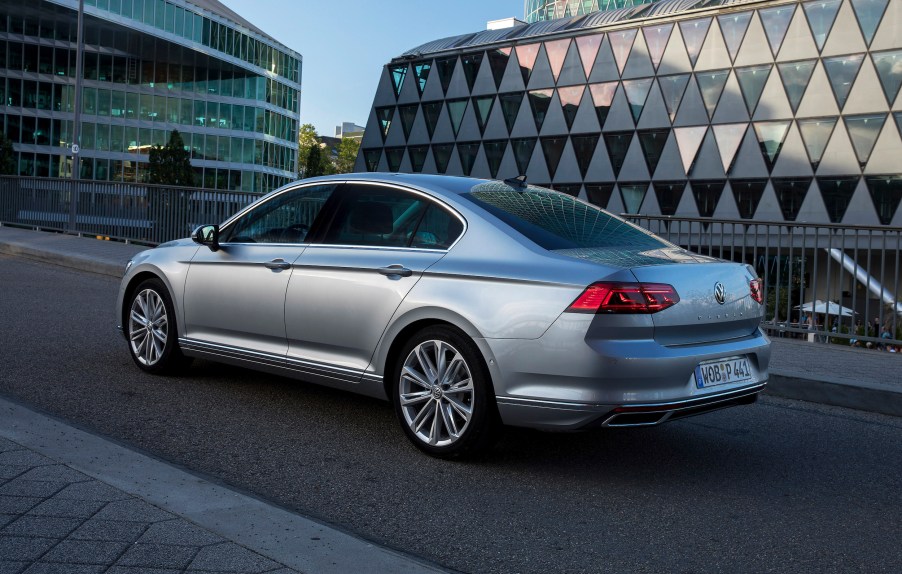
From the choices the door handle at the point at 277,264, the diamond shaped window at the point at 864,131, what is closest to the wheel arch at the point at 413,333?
the door handle at the point at 277,264

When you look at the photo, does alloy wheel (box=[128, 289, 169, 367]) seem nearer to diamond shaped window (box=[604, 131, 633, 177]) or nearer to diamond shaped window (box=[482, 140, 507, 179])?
diamond shaped window (box=[604, 131, 633, 177])

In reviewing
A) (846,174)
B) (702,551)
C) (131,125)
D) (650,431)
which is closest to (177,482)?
(702,551)

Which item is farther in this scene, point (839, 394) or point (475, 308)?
point (839, 394)

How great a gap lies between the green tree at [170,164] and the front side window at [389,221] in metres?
55.6

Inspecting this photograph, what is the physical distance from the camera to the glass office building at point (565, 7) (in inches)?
2496

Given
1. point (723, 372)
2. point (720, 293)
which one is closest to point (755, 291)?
point (720, 293)

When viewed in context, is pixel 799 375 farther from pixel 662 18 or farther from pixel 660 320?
pixel 662 18

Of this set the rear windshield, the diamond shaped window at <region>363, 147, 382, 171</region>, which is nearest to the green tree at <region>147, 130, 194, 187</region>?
the diamond shaped window at <region>363, 147, 382, 171</region>

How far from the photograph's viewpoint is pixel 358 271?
5270mm

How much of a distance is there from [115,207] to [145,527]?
699 inches

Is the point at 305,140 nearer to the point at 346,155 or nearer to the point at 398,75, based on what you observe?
the point at 346,155

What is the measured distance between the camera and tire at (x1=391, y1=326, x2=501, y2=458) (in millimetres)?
4617

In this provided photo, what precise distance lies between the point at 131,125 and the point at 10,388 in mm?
64708

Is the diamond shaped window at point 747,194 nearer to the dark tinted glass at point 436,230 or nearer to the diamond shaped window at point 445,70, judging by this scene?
the diamond shaped window at point 445,70
